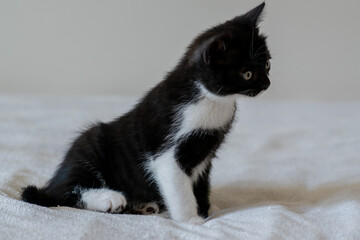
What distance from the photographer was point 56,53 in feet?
9.46

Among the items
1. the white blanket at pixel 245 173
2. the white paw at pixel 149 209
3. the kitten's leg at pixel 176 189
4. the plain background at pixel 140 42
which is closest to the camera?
the white blanket at pixel 245 173

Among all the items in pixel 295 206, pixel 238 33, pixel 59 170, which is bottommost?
pixel 295 206

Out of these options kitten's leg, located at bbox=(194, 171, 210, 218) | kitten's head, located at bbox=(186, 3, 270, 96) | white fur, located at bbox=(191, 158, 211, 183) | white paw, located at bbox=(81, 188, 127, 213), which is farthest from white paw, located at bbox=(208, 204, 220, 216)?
kitten's head, located at bbox=(186, 3, 270, 96)

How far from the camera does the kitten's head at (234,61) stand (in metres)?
1.22

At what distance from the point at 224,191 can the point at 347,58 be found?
1.66m

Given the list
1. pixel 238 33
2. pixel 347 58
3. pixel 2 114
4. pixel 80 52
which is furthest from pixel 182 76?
pixel 347 58

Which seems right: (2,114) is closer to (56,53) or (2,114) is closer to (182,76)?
(56,53)

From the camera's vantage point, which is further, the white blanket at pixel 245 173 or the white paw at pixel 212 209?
the white paw at pixel 212 209

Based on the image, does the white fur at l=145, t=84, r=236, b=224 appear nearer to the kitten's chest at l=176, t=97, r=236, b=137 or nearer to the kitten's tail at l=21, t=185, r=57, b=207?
the kitten's chest at l=176, t=97, r=236, b=137

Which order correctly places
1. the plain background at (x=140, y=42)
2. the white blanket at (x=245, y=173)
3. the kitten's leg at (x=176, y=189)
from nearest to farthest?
the white blanket at (x=245, y=173)
the kitten's leg at (x=176, y=189)
the plain background at (x=140, y=42)

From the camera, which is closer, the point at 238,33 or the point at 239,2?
the point at 238,33

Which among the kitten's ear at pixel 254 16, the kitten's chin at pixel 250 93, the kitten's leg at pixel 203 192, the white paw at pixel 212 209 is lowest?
the white paw at pixel 212 209

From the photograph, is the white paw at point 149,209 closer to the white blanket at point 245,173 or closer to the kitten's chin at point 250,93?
the white blanket at point 245,173

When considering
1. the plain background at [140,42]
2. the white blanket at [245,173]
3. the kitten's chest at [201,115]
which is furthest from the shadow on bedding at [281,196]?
the plain background at [140,42]
